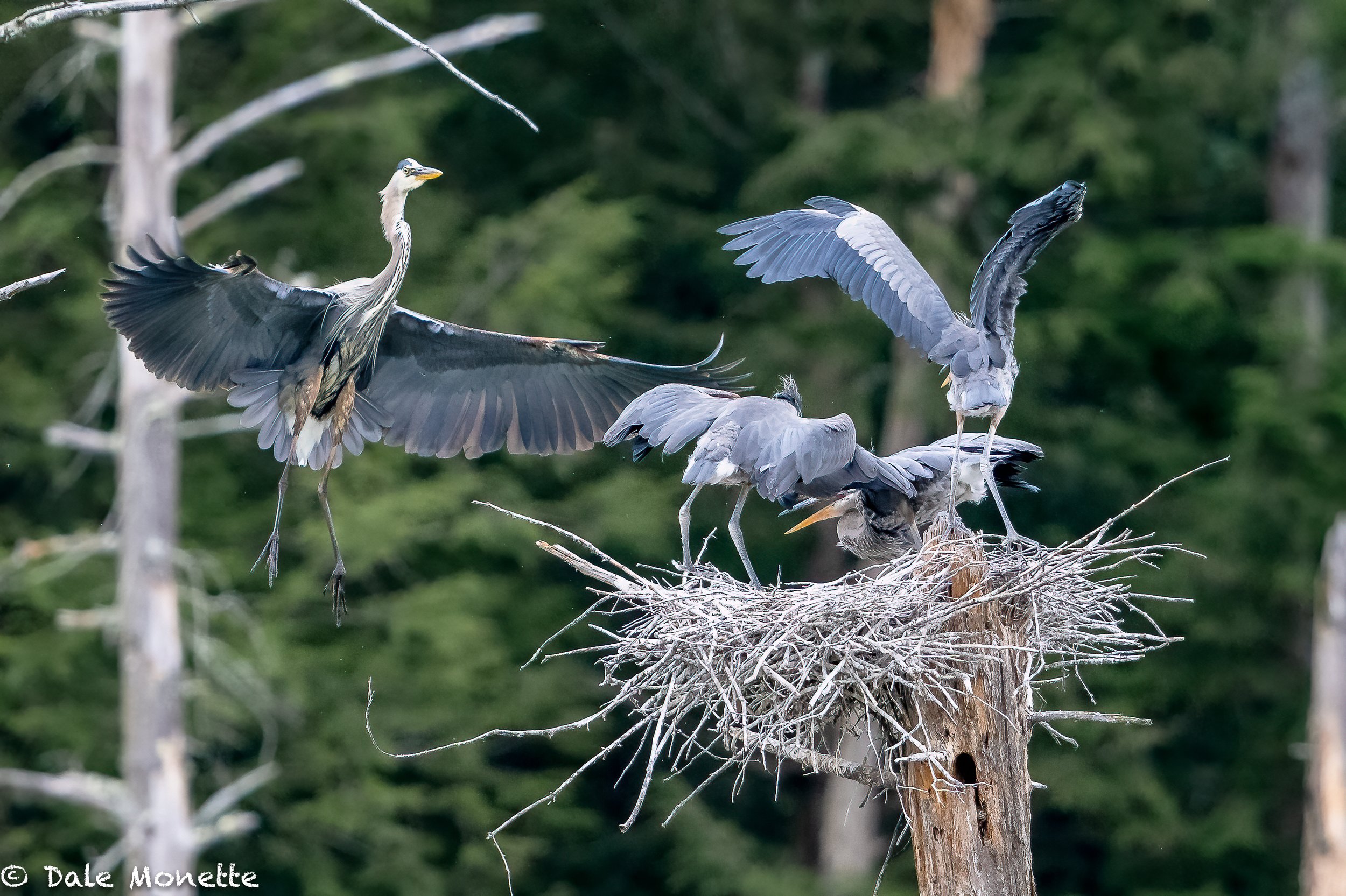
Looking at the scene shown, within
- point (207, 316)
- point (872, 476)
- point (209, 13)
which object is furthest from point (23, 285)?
point (209, 13)

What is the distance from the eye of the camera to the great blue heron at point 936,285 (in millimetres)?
5168

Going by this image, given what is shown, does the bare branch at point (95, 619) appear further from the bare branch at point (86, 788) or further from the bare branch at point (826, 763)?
the bare branch at point (826, 763)

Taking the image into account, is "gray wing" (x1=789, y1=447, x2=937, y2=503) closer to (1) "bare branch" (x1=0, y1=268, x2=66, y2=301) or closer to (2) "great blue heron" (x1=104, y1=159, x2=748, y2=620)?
(2) "great blue heron" (x1=104, y1=159, x2=748, y2=620)

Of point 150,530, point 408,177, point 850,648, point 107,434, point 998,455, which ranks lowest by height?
point 850,648

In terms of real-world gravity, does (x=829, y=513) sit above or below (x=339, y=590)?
above

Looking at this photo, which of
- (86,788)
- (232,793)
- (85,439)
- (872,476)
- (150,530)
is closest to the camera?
(872,476)

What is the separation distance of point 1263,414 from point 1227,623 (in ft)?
5.06

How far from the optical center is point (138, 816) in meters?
10.3

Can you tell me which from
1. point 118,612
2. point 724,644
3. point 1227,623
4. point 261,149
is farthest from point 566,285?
point 724,644

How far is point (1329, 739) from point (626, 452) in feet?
16.4

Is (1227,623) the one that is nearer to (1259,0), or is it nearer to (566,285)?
(1259,0)

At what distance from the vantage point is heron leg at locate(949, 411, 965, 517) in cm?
525

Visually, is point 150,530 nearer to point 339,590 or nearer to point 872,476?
point 339,590

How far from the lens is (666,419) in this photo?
5344 millimetres
